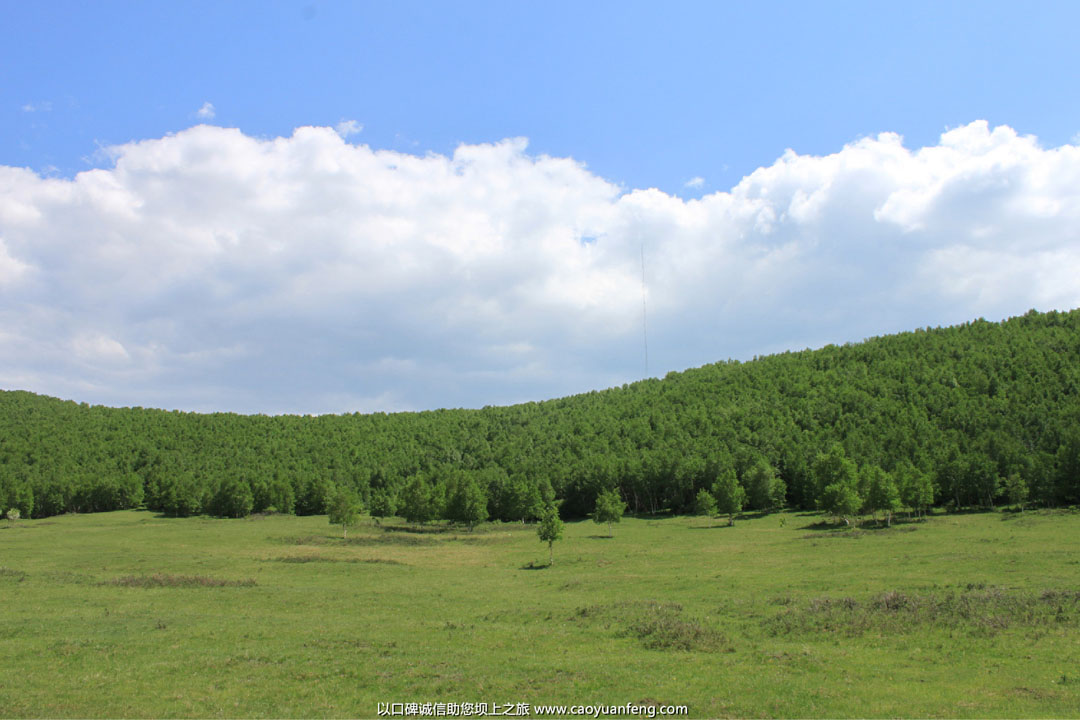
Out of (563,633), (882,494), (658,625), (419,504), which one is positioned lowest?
(419,504)

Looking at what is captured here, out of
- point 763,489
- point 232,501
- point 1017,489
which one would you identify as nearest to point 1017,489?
point 1017,489

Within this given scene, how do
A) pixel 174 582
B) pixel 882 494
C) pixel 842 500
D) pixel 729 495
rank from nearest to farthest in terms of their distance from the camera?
1. pixel 174 582
2. pixel 882 494
3. pixel 842 500
4. pixel 729 495

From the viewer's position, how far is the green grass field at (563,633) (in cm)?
2027

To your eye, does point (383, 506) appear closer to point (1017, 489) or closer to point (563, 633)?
point (563, 633)

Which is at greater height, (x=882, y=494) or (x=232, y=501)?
(x=882, y=494)

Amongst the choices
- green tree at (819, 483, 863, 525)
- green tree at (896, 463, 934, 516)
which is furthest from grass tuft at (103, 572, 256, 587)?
green tree at (896, 463, 934, 516)

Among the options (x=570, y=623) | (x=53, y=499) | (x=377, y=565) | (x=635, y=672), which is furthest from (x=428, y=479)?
(x=635, y=672)

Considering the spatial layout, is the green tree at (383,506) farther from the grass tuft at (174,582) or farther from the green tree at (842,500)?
the green tree at (842,500)

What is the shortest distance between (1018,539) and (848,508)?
85.7 feet

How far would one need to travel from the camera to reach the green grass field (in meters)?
20.3

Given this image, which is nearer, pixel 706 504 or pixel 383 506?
pixel 706 504

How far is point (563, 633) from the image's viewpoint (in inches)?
1220

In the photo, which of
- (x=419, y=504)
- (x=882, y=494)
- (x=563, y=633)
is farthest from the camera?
(x=419, y=504)

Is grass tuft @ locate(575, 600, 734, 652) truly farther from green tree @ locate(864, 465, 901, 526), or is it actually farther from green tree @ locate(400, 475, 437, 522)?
green tree @ locate(400, 475, 437, 522)
